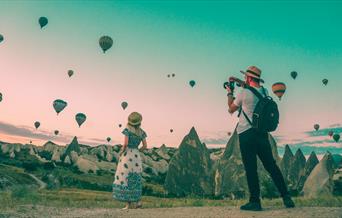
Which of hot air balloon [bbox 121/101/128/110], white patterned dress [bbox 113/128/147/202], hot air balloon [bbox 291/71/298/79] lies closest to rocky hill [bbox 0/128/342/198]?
hot air balloon [bbox 121/101/128/110]

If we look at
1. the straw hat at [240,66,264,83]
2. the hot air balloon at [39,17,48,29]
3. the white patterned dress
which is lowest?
the white patterned dress

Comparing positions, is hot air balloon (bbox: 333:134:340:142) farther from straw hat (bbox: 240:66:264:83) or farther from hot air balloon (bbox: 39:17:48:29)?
straw hat (bbox: 240:66:264:83)

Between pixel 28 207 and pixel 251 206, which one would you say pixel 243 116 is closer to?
pixel 251 206

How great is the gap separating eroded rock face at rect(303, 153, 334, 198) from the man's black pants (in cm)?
3395

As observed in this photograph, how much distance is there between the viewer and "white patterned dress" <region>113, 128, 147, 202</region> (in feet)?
42.2

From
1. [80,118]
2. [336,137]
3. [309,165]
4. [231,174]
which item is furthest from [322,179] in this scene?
[80,118]

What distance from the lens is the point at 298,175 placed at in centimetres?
6362

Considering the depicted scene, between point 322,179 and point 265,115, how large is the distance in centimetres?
3625

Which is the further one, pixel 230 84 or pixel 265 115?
pixel 230 84

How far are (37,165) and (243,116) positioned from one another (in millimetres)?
63085

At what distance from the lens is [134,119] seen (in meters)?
12.7

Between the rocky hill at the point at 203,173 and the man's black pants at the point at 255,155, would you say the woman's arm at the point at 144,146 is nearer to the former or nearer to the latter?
the man's black pants at the point at 255,155

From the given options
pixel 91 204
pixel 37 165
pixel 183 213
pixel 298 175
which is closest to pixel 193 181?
pixel 298 175

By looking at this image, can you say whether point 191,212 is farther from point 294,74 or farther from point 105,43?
point 294,74
